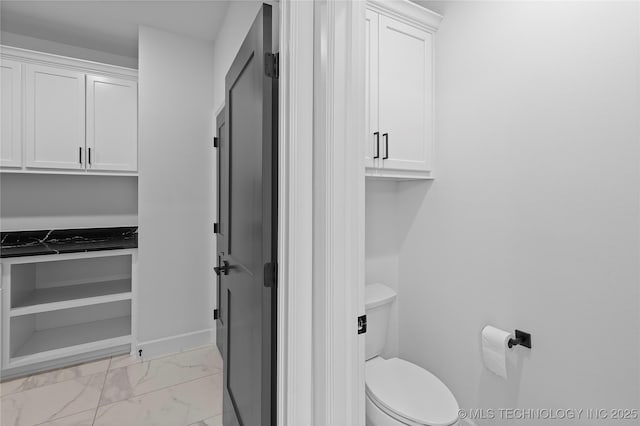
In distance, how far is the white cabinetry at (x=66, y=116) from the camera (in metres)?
2.16

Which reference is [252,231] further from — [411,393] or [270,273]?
[411,393]

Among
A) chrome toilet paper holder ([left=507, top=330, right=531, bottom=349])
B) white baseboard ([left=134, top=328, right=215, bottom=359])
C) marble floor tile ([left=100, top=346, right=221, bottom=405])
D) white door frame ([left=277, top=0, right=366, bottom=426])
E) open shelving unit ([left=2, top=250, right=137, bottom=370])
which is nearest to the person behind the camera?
white door frame ([left=277, top=0, right=366, bottom=426])

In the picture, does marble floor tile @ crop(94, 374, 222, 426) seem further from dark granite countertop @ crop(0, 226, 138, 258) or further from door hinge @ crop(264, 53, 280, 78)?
door hinge @ crop(264, 53, 280, 78)

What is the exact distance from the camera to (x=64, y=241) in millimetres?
2531

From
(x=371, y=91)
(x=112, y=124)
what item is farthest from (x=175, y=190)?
(x=371, y=91)

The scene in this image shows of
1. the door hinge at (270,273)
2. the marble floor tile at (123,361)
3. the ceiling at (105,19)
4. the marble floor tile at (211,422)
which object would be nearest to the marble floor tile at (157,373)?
the marble floor tile at (123,361)

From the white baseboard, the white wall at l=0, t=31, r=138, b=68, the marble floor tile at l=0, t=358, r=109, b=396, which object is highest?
the white wall at l=0, t=31, r=138, b=68

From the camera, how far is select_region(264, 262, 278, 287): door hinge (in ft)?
3.40

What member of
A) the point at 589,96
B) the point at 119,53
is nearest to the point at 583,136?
the point at 589,96

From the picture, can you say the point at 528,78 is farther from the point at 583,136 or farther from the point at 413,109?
the point at 413,109

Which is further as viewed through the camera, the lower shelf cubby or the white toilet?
the lower shelf cubby

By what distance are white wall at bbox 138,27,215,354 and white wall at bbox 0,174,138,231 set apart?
62cm

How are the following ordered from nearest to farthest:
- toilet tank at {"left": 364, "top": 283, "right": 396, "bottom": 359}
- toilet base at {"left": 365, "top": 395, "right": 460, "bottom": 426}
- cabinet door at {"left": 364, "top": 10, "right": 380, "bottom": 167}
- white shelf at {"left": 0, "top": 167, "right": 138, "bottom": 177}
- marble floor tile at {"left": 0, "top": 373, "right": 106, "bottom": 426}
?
toilet base at {"left": 365, "top": 395, "right": 460, "bottom": 426} < cabinet door at {"left": 364, "top": 10, "right": 380, "bottom": 167} < toilet tank at {"left": 364, "top": 283, "right": 396, "bottom": 359} < marble floor tile at {"left": 0, "top": 373, "right": 106, "bottom": 426} < white shelf at {"left": 0, "top": 167, "right": 138, "bottom": 177}

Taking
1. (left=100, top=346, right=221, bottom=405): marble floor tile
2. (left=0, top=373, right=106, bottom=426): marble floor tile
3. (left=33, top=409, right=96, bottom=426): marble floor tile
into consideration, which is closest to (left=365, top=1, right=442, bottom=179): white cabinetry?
(left=100, top=346, right=221, bottom=405): marble floor tile
